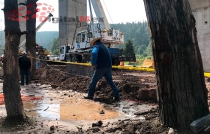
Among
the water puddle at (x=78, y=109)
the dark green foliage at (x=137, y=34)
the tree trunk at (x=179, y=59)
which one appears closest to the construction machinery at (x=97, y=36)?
the water puddle at (x=78, y=109)

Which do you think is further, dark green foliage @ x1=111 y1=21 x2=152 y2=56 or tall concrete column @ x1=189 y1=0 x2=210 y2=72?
dark green foliage @ x1=111 y1=21 x2=152 y2=56

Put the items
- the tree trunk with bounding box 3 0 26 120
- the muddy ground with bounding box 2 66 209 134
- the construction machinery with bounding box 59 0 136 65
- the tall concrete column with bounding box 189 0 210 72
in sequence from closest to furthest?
the muddy ground with bounding box 2 66 209 134 < the tree trunk with bounding box 3 0 26 120 < the tall concrete column with bounding box 189 0 210 72 < the construction machinery with bounding box 59 0 136 65

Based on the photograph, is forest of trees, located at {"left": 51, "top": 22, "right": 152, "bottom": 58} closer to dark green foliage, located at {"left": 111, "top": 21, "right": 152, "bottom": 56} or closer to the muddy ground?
dark green foliage, located at {"left": 111, "top": 21, "right": 152, "bottom": 56}

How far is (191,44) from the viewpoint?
2945mm

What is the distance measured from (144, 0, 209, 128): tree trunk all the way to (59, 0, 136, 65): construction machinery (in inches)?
573

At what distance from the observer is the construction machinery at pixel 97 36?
18.0 metres

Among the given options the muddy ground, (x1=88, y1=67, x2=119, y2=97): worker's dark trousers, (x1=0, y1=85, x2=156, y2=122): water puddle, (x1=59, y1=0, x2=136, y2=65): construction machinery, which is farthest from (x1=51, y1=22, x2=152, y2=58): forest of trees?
(x1=0, y1=85, x2=156, y2=122): water puddle

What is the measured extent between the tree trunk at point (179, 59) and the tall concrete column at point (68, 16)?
945 inches

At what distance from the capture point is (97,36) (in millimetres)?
18594

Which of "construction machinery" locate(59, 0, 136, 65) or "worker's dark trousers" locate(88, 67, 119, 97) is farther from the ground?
"construction machinery" locate(59, 0, 136, 65)

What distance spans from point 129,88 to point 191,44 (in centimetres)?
395

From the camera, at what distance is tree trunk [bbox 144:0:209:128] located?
2934mm

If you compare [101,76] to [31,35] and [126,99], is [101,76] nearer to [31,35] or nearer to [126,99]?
[126,99]

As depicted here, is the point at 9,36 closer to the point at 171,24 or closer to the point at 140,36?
the point at 171,24
